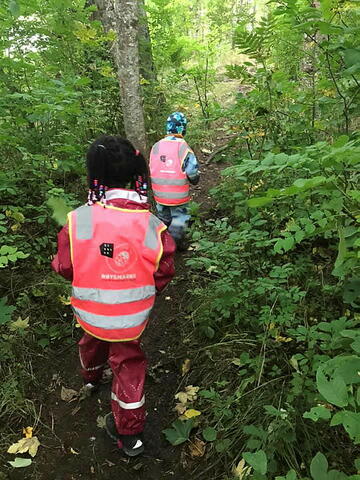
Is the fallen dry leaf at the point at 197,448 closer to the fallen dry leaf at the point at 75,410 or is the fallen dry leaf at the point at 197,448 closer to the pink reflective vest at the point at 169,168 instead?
the fallen dry leaf at the point at 75,410

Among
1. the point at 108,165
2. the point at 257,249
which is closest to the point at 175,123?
the point at 257,249

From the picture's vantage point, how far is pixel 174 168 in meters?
4.94

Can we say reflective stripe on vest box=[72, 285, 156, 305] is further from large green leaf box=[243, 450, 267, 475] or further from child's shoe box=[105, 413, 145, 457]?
large green leaf box=[243, 450, 267, 475]

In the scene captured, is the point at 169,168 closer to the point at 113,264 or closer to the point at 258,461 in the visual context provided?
the point at 113,264

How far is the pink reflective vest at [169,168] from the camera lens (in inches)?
194

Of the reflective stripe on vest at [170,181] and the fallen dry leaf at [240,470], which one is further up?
the reflective stripe on vest at [170,181]

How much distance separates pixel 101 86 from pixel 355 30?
456cm

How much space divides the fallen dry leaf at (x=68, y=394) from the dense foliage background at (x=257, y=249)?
10.5 inches

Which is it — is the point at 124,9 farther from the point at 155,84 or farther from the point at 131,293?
the point at 131,293

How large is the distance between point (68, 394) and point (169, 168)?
9.67ft

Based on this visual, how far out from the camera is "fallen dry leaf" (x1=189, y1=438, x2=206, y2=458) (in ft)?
8.40

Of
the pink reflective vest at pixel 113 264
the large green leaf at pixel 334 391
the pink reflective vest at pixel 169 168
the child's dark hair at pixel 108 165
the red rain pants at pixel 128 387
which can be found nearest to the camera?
the large green leaf at pixel 334 391

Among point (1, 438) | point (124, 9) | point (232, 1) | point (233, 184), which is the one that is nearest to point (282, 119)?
point (233, 184)

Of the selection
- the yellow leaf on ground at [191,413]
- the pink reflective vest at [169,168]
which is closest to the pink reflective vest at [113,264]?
the yellow leaf on ground at [191,413]
